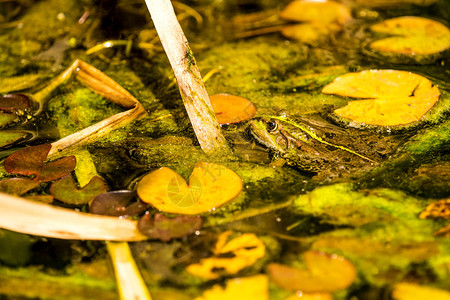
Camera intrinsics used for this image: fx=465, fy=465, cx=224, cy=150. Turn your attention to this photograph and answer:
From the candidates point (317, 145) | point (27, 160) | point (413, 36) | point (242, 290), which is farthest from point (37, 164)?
point (413, 36)

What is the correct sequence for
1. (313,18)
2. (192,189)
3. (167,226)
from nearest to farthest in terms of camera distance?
(167,226) → (192,189) → (313,18)

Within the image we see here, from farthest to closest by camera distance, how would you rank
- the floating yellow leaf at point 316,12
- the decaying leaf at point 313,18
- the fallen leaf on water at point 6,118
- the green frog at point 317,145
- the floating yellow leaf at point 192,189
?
the floating yellow leaf at point 316,12
the decaying leaf at point 313,18
the fallen leaf on water at point 6,118
the green frog at point 317,145
the floating yellow leaf at point 192,189

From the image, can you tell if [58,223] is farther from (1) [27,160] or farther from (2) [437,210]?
(2) [437,210]

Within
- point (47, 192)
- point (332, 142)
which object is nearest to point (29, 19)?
point (47, 192)

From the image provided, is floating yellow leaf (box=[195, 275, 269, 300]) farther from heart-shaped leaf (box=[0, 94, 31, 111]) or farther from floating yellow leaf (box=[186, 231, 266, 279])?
heart-shaped leaf (box=[0, 94, 31, 111])

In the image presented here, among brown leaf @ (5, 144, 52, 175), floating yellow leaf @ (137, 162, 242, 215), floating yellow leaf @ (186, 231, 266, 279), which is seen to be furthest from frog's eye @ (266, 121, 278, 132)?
brown leaf @ (5, 144, 52, 175)

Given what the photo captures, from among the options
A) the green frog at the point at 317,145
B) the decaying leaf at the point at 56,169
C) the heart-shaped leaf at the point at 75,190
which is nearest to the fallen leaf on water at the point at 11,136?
the decaying leaf at the point at 56,169

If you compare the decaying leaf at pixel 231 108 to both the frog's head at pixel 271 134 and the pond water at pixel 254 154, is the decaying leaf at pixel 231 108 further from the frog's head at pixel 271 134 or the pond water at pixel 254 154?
the frog's head at pixel 271 134
